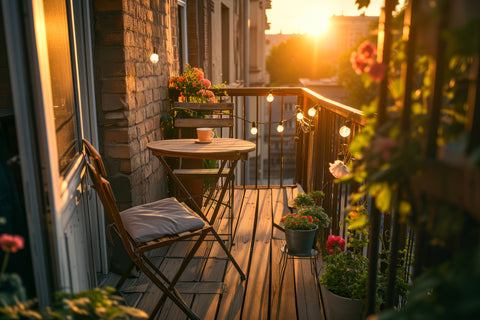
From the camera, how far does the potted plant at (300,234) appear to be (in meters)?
2.56

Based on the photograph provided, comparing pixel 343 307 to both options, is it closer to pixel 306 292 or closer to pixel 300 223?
pixel 306 292

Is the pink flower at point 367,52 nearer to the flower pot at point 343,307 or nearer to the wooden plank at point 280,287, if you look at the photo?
the flower pot at point 343,307

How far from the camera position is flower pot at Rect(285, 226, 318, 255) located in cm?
256

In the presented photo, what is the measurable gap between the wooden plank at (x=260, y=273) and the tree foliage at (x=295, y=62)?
4071cm

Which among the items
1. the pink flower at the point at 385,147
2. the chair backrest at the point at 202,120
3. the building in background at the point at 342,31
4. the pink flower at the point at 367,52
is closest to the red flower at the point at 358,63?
the pink flower at the point at 367,52

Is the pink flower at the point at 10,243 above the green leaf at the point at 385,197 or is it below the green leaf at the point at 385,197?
below

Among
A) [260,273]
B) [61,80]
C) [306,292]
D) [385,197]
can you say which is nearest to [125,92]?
[61,80]

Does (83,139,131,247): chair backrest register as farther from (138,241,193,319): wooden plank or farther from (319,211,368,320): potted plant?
(319,211,368,320): potted plant

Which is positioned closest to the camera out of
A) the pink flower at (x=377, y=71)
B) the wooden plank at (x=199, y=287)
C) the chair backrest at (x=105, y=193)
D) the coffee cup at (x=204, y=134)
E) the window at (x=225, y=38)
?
the pink flower at (x=377, y=71)

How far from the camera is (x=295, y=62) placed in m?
43.7

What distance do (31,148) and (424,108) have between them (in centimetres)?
107

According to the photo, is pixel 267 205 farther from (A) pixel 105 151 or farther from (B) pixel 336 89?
(B) pixel 336 89

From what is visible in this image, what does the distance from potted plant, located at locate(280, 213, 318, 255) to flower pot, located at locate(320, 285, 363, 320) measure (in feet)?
1.85

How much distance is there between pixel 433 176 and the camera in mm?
782
